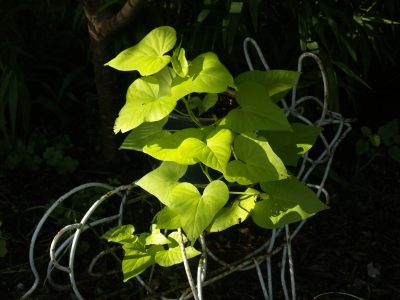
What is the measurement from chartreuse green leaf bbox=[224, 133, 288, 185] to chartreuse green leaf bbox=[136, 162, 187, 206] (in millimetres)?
120

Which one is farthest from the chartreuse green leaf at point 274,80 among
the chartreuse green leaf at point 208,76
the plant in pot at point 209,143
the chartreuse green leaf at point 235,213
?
the chartreuse green leaf at point 235,213

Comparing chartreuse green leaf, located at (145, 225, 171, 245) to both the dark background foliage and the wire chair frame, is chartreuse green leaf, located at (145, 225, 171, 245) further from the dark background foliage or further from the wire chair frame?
the dark background foliage

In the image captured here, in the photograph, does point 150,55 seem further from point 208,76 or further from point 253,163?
point 253,163

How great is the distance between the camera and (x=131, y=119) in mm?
1141

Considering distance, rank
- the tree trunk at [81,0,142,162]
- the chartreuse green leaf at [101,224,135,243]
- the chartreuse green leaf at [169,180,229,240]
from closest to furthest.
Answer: the chartreuse green leaf at [169,180,229,240] < the chartreuse green leaf at [101,224,135,243] < the tree trunk at [81,0,142,162]

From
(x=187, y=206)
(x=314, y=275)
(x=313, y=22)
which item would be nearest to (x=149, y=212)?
(x=314, y=275)

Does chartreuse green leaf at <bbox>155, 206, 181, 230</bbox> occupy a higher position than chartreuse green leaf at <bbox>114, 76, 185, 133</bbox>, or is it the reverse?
chartreuse green leaf at <bbox>114, 76, 185, 133</bbox>

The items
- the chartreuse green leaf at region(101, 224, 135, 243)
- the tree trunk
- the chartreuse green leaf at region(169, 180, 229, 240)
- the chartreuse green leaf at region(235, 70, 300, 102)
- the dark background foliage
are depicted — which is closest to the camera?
the chartreuse green leaf at region(169, 180, 229, 240)

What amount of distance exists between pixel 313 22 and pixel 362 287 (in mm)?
813

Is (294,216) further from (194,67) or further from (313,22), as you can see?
(313,22)

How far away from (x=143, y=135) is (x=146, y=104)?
10 centimetres

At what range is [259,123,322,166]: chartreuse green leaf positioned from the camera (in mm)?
1253

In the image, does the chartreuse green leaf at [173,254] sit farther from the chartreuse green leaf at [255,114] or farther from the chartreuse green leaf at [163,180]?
the chartreuse green leaf at [255,114]

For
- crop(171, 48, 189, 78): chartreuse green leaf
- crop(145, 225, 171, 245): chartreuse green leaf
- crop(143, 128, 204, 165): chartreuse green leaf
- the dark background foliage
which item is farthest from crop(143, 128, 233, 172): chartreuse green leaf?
the dark background foliage
